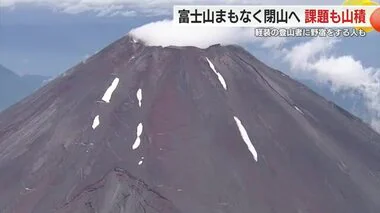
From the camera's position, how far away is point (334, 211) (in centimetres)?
7106

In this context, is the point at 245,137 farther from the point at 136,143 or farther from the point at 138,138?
the point at 136,143

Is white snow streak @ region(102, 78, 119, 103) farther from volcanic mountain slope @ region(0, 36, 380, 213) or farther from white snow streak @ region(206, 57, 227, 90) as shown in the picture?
white snow streak @ region(206, 57, 227, 90)

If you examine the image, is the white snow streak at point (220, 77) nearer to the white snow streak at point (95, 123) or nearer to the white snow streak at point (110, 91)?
the white snow streak at point (110, 91)

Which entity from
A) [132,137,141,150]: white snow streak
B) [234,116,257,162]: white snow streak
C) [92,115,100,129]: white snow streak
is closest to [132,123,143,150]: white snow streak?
[132,137,141,150]: white snow streak

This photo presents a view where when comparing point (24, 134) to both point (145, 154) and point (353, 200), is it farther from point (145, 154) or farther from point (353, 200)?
point (353, 200)

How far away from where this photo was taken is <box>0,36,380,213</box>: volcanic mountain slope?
69.4 m

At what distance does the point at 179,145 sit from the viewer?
74688 millimetres

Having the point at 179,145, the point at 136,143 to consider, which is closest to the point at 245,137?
the point at 179,145

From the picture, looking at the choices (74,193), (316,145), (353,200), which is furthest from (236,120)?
(74,193)

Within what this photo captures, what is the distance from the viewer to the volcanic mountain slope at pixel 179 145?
69438mm

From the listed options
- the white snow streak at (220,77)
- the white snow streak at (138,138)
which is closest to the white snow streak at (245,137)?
the white snow streak at (220,77)

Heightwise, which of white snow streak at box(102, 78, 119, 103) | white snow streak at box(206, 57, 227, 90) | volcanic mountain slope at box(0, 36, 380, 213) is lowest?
volcanic mountain slope at box(0, 36, 380, 213)

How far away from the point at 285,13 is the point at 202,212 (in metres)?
18.4

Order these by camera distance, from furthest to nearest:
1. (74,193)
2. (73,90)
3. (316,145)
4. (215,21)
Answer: (73,90)
(316,145)
(74,193)
(215,21)
